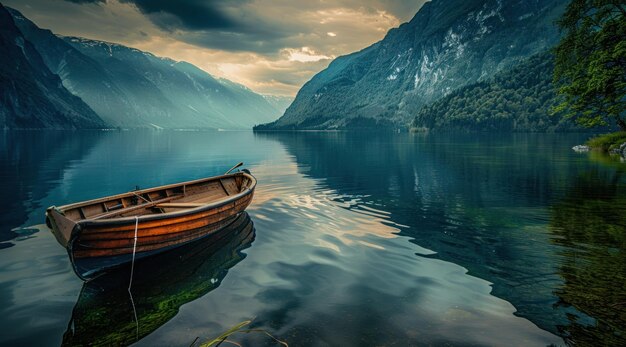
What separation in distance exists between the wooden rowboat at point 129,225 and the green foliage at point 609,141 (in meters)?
53.7

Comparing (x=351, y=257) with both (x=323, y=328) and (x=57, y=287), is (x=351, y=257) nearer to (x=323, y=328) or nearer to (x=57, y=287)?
(x=323, y=328)

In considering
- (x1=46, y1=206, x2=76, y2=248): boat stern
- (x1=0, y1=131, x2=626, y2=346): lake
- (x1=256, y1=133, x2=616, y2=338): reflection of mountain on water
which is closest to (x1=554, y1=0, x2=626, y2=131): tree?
(x1=256, y1=133, x2=616, y2=338): reflection of mountain on water

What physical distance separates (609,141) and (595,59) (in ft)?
61.1

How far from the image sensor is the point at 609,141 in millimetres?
53062

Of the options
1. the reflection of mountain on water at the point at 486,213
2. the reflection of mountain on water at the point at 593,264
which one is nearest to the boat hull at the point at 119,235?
the reflection of mountain on water at the point at 486,213

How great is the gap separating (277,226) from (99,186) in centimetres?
2155

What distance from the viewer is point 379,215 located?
20.5 meters

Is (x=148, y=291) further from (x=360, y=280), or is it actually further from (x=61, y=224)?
(x=360, y=280)

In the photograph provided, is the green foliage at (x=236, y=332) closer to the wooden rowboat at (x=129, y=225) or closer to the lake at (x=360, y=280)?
the lake at (x=360, y=280)

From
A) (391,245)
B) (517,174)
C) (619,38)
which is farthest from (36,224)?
(619,38)

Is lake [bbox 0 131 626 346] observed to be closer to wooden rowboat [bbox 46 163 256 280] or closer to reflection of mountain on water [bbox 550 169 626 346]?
reflection of mountain on water [bbox 550 169 626 346]

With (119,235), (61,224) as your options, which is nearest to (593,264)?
(119,235)

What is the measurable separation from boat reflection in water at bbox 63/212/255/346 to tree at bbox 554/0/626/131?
136ft

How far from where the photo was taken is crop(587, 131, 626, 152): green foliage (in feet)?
165
